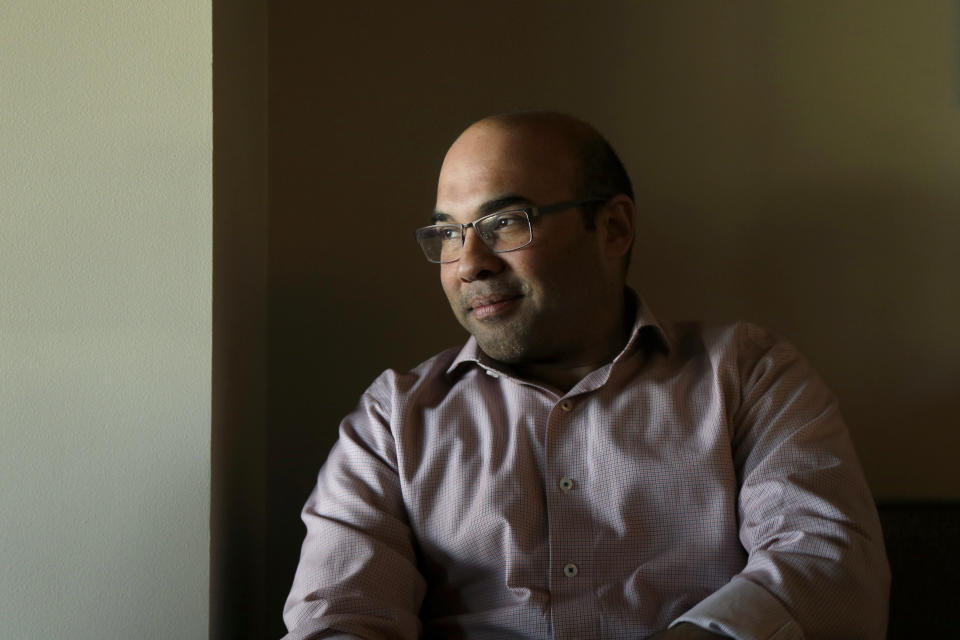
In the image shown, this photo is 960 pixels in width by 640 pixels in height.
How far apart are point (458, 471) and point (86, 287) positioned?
596mm

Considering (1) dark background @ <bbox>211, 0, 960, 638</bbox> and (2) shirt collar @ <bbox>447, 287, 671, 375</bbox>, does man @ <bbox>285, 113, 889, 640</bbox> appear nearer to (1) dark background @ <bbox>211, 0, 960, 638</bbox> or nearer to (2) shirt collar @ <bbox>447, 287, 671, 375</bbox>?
(2) shirt collar @ <bbox>447, 287, 671, 375</bbox>

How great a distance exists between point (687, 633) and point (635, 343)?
1.62 feet

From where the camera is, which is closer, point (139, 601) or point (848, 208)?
point (139, 601)

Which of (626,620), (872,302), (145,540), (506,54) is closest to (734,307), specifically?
(872,302)

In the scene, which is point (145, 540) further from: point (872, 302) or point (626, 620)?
point (872, 302)

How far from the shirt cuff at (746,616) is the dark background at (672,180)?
0.82m

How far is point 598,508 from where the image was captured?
1.42 metres

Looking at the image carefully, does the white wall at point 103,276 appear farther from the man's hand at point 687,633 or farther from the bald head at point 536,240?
the man's hand at point 687,633

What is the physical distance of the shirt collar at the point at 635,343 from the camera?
1.56 metres

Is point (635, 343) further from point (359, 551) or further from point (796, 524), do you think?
point (359, 551)

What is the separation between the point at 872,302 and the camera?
1945mm

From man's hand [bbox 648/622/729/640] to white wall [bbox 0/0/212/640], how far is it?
641mm

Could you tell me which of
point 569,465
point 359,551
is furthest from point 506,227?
Answer: point 359,551

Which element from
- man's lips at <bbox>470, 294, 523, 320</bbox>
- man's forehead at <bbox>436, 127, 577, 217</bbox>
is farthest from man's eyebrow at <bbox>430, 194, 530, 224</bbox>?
man's lips at <bbox>470, 294, 523, 320</bbox>
